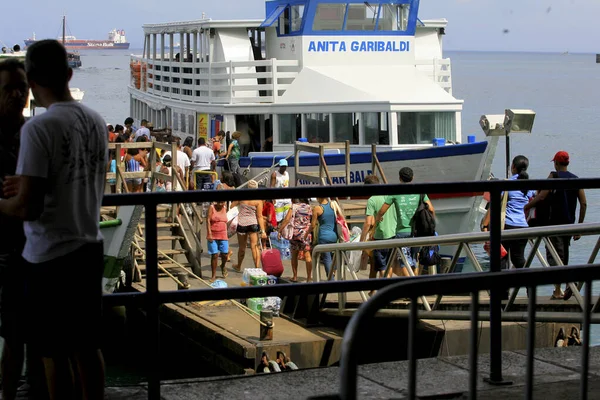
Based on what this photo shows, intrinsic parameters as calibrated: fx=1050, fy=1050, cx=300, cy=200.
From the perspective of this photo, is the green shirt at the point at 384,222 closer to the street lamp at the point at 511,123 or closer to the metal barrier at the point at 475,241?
the metal barrier at the point at 475,241

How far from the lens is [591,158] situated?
54750 mm

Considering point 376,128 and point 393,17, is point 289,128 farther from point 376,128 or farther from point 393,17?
point 393,17

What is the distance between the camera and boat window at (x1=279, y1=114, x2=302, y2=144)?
82.5 ft

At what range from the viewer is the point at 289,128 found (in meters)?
25.2

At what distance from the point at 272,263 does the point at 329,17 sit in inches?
480

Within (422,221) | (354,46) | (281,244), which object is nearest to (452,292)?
(422,221)

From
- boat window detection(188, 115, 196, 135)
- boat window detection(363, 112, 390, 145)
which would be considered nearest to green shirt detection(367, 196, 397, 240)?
boat window detection(363, 112, 390, 145)

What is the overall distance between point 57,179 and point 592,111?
10439 centimetres

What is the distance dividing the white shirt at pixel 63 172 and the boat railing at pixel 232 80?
21.6 meters

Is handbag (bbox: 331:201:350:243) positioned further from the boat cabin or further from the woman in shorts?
the boat cabin

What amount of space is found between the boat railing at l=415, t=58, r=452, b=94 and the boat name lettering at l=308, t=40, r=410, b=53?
3.49 feet

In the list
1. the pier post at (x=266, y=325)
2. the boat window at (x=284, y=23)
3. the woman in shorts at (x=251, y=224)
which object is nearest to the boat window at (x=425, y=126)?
the boat window at (x=284, y=23)

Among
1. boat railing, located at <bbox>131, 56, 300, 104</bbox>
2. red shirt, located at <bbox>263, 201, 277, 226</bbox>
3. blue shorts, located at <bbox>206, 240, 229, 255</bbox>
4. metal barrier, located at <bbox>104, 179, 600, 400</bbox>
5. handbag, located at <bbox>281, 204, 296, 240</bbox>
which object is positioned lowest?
blue shorts, located at <bbox>206, 240, 229, 255</bbox>

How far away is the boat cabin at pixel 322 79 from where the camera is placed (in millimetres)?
24688
